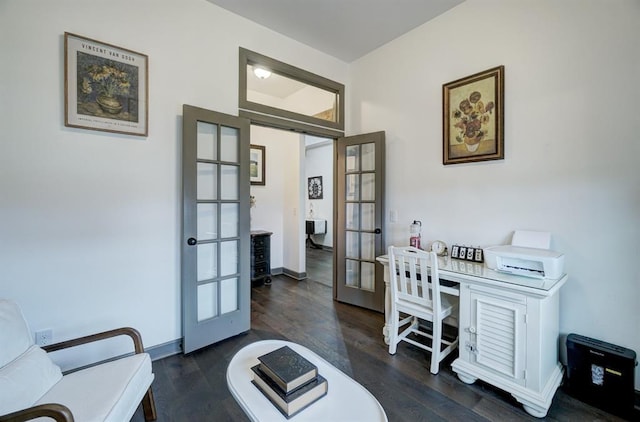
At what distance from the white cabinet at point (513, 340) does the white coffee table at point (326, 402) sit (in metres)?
1.16

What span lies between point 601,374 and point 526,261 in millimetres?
802

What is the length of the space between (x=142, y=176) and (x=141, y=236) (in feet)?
1.59

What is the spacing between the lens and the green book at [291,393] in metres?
1.15

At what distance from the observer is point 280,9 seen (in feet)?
8.90

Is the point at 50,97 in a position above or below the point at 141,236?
above

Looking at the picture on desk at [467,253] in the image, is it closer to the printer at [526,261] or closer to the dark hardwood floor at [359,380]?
the printer at [526,261]

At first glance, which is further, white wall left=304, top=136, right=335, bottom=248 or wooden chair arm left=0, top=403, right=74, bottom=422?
white wall left=304, top=136, right=335, bottom=248

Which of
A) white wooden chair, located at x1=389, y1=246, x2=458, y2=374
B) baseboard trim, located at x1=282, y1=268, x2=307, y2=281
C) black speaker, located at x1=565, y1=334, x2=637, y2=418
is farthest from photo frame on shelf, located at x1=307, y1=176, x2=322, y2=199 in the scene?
black speaker, located at x1=565, y1=334, x2=637, y2=418

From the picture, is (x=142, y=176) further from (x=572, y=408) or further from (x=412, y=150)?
(x=572, y=408)

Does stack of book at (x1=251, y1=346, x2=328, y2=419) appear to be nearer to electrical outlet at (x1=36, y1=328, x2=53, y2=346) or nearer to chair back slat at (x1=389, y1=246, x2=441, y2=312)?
chair back slat at (x1=389, y1=246, x2=441, y2=312)

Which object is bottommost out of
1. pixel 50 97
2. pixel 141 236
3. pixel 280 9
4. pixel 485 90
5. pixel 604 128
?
pixel 141 236

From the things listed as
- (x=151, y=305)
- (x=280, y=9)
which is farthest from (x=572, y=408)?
(x=280, y=9)

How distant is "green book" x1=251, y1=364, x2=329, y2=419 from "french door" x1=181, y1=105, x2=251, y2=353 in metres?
1.42

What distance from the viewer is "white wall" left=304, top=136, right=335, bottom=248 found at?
297 inches
